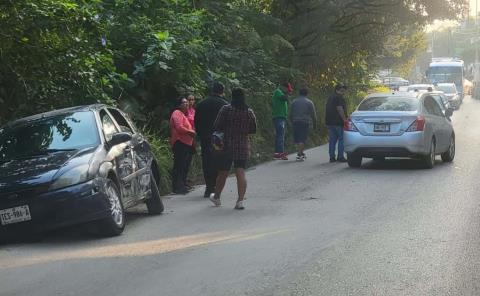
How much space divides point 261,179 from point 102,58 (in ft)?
13.0

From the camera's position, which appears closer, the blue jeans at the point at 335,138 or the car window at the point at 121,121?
the car window at the point at 121,121

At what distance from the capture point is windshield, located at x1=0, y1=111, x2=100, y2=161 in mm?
8891

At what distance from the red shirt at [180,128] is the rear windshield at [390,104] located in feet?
15.7

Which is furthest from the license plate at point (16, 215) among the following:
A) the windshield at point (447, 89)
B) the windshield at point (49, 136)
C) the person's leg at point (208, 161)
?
the windshield at point (447, 89)

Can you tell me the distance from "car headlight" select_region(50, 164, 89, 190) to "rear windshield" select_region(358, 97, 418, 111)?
843 centimetres

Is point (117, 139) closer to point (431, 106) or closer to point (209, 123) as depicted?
point (209, 123)

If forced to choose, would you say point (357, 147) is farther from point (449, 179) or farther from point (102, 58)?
point (102, 58)

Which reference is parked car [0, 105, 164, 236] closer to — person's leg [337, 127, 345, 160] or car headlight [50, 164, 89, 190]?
car headlight [50, 164, 89, 190]

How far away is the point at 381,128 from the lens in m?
14.8

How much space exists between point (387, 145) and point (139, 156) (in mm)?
6329

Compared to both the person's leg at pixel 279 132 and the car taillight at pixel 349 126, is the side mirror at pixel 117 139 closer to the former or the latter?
the car taillight at pixel 349 126

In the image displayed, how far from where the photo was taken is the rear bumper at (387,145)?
1451 cm

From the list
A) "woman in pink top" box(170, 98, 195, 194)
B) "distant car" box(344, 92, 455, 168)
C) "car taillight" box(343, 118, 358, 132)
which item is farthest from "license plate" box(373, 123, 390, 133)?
"woman in pink top" box(170, 98, 195, 194)

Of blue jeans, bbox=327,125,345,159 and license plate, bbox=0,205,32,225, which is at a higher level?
license plate, bbox=0,205,32,225
